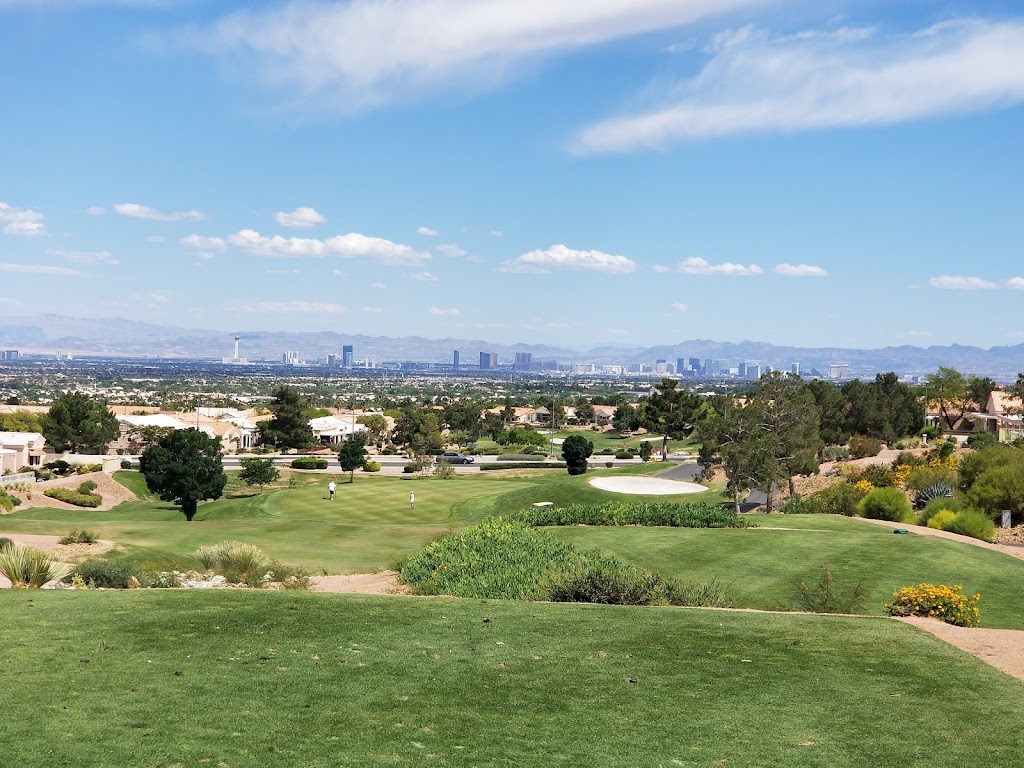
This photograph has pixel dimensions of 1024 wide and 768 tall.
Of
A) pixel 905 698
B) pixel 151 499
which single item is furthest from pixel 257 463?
pixel 905 698

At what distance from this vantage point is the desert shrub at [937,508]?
28.1m

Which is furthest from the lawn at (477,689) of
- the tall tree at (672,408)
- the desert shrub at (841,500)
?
the tall tree at (672,408)

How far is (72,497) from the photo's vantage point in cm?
4994

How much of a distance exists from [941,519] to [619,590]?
16.1 metres

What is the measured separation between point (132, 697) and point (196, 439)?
3902cm

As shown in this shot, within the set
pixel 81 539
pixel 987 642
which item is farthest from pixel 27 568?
pixel 987 642

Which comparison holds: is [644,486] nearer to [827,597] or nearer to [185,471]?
[185,471]

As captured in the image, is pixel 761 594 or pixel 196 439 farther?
pixel 196 439

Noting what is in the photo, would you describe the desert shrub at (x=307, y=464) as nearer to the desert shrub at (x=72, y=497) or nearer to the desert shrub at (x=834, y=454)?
the desert shrub at (x=72, y=497)

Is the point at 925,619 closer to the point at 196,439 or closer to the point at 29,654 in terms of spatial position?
the point at 29,654

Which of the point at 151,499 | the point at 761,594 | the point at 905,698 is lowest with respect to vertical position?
the point at 151,499

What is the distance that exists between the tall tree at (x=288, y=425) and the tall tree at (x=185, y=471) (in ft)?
135

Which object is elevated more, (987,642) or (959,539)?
(987,642)

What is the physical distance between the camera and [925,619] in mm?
14102
